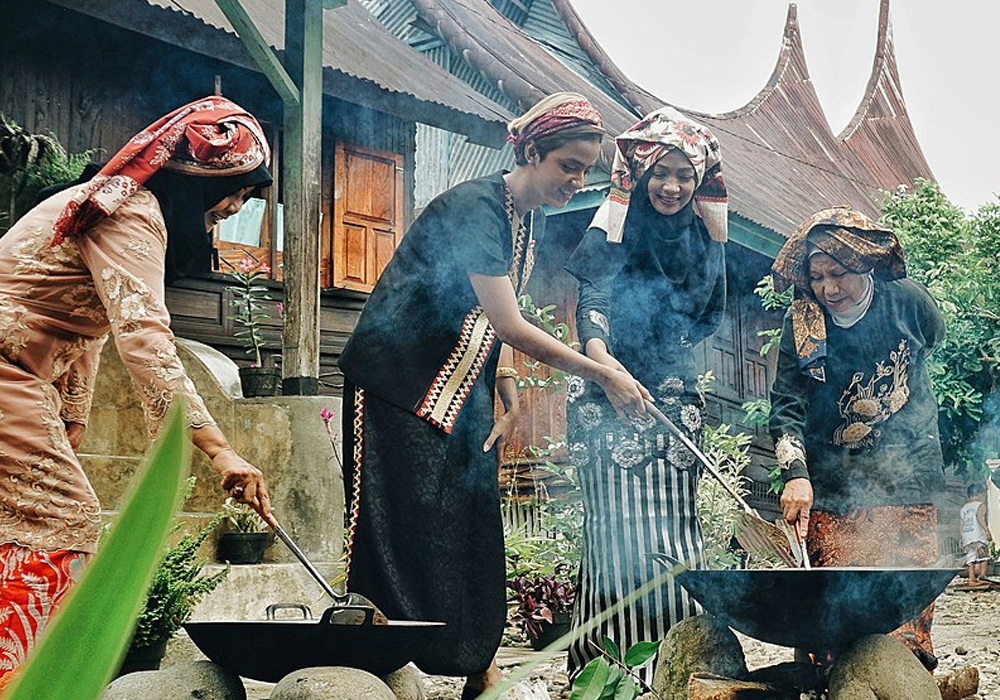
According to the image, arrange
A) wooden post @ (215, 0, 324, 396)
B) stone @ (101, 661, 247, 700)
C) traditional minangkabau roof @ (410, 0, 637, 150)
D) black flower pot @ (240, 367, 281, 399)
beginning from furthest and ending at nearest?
traditional minangkabau roof @ (410, 0, 637, 150), black flower pot @ (240, 367, 281, 399), wooden post @ (215, 0, 324, 396), stone @ (101, 661, 247, 700)

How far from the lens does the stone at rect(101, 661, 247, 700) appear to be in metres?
2.51

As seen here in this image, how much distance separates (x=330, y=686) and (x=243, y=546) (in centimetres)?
317

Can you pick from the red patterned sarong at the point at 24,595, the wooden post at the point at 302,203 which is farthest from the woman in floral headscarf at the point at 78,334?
the wooden post at the point at 302,203

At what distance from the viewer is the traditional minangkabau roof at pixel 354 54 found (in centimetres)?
665

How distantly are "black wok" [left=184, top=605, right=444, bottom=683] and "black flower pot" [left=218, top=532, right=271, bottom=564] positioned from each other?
2.87 metres

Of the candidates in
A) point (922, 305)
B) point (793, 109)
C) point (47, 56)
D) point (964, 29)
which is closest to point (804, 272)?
point (922, 305)

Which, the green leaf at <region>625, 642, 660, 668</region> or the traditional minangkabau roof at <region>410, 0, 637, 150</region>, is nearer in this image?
the green leaf at <region>625, 642, 660, 668</region>

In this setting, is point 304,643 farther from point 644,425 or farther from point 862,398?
point 862,398

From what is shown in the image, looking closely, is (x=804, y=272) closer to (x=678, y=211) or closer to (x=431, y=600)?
(x=678, y=211)

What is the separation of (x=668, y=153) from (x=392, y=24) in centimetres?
633

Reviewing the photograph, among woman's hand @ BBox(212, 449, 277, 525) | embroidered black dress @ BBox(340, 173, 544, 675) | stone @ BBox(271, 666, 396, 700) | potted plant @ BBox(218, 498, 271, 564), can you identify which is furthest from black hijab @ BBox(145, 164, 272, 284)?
potted plant @ BBox(218, 498, 271, 564)

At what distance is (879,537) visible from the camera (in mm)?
3598

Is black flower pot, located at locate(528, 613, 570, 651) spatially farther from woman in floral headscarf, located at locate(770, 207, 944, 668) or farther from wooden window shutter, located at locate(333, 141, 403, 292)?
wooden window shutter, located at locate(333, 141, 403, 292)

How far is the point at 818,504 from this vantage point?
12.0 feet
